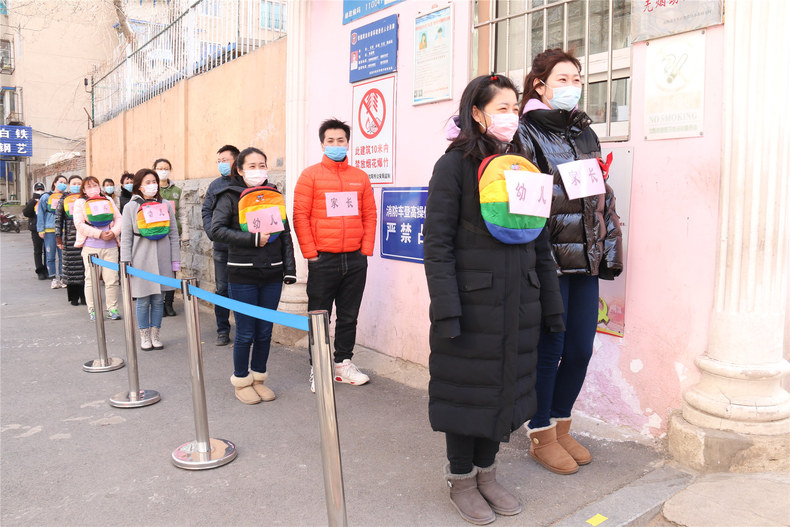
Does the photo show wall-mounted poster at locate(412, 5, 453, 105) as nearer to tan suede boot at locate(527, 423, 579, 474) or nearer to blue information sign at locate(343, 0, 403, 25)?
blue information sign at locate(343, 0, 403, 25)

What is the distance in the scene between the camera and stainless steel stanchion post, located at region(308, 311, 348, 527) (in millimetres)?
2320

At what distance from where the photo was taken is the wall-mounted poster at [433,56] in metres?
4.64

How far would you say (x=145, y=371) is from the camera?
5.33 m

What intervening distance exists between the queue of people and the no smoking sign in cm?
67

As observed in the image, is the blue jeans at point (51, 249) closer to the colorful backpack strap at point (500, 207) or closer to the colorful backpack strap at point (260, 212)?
the colorful backpack strap at point (260, 212)

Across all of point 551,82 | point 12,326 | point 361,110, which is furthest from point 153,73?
point 551,82

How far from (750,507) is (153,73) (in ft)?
39.1

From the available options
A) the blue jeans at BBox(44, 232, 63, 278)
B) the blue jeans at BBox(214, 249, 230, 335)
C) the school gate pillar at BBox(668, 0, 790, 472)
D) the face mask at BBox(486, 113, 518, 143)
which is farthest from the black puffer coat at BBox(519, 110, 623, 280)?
the blue jeans at BBox(44, 232, 63, 278)

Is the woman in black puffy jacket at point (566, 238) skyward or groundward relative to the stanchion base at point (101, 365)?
skyward

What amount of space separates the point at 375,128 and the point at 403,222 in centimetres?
92

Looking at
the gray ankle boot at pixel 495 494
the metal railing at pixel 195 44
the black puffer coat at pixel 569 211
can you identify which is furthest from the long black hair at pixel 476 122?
the metal railing at pixel 195 44

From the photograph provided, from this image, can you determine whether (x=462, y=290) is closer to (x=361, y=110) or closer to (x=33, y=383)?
(x=361, y=110)

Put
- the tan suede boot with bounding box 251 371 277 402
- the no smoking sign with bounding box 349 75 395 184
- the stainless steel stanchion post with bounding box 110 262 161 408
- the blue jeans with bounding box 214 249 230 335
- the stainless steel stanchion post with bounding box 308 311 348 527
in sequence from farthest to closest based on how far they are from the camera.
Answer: the blue jeans with bounding box 214 249 230 335
the no smoking sign with bounding box 349 75 395 184
the tan suede boot with bounding box 251 371 277 402
the stainless steel stanchion post with bounding box 110 262 161 408
the stainless steel stanchion post with bounding box 308 311 348 527

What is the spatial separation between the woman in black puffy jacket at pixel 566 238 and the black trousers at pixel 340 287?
1908 millimetres
